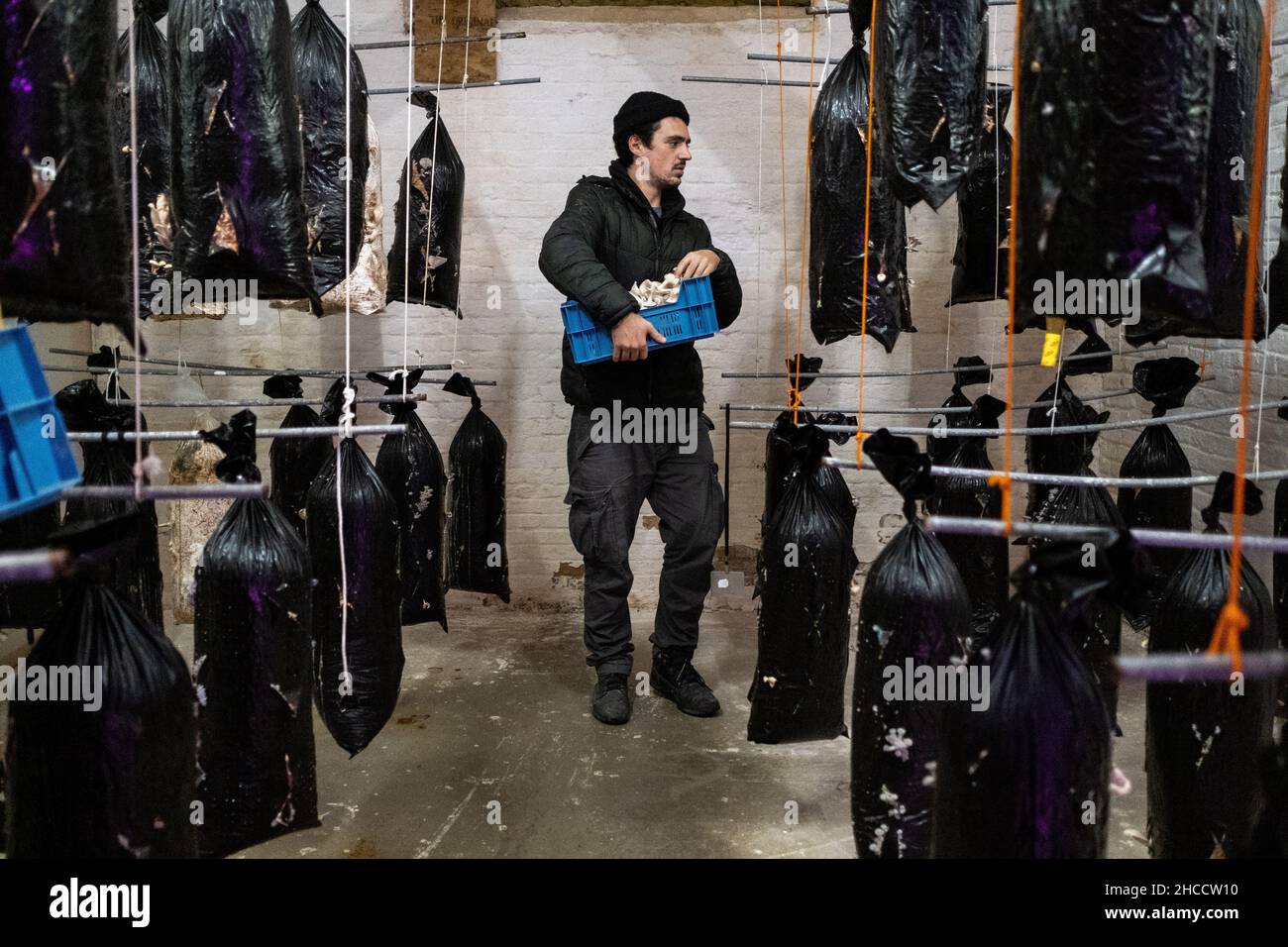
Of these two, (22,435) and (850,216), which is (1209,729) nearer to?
(850,216)

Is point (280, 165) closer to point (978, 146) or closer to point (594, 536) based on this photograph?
point (978, 146)

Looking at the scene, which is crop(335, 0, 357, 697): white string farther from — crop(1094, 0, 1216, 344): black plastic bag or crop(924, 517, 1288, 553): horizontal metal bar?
crop(1094, 0, 1216, 344): black plastic bag

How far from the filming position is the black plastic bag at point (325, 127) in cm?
323

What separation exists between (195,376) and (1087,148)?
3.81 m

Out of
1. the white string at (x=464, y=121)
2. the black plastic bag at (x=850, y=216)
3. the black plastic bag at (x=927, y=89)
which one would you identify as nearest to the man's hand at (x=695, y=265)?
the black plastic bag at (x=850, y=216)

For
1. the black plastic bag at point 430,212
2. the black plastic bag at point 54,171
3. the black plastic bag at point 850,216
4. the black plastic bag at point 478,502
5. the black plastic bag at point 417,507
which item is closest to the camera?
the black plastic bag at point 54,171

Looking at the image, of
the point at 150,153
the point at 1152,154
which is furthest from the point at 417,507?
the point at 1152,154

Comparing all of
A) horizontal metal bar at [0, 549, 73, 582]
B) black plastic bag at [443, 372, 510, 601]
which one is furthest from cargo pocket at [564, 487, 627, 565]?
horizontal metal bar at [0, 549, 73, 582]

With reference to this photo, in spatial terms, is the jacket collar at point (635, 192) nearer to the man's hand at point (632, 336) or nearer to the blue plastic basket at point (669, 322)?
the blue plastic basket at point (669, 322)

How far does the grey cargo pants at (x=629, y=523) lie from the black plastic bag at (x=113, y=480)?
4.14 feet

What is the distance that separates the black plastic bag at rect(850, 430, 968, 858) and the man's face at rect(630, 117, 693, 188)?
68.8 inches

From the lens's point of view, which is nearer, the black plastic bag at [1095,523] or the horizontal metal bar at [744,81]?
the black plastic bag at [1095,523]

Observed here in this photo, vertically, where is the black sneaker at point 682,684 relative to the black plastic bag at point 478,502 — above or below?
below
